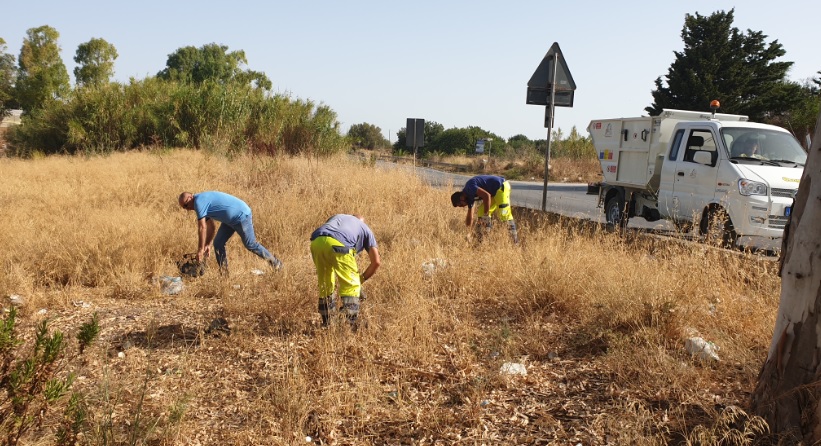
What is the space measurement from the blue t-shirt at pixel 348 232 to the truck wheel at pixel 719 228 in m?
3.51

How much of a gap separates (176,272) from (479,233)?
395 cm

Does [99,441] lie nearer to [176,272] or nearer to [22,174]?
[176,272]

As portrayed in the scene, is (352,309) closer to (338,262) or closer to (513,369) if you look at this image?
(338,262)

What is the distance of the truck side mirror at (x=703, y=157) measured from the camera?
26.8ft

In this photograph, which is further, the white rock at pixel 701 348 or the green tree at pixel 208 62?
the green tree at pixel 208 62

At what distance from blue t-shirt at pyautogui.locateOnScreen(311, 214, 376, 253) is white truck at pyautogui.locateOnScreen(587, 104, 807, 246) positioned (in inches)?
141

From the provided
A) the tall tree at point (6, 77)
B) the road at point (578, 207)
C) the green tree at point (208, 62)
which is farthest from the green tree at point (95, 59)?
the road at point (578, 207)

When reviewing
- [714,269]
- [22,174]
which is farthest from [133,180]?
[714,269]

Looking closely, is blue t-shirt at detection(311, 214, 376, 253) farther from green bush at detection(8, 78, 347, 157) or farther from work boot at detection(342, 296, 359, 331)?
green bush at detection(8, 78, 347, 157)

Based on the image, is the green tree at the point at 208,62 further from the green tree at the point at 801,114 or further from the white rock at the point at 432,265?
the white rock at the point at 432,265

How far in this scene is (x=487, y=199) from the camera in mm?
8242

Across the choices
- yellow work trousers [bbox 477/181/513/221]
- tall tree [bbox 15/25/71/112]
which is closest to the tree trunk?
yellow work trousers [bbox 477/181/513/221]

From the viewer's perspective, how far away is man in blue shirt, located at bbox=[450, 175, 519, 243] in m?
8.06

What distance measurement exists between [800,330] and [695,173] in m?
6.29
